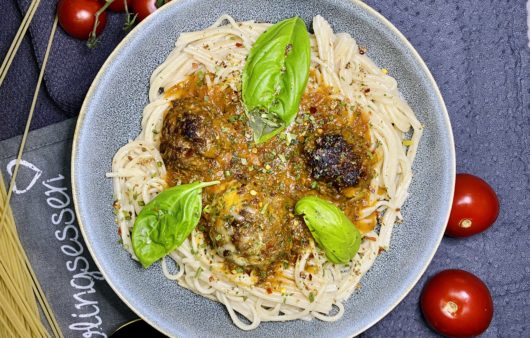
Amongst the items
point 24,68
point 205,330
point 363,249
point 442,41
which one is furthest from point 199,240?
point 442,41

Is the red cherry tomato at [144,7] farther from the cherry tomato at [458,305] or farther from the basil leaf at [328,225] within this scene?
the cherry tomato at [458,305]

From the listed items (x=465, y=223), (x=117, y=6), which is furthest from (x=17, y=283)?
(x=465, y=223)

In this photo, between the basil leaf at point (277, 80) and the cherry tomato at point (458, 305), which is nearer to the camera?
the basil leaf at point (277, 80)

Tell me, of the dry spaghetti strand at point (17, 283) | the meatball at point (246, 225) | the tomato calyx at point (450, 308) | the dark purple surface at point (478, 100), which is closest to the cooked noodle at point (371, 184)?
the meatball at point (246, 225)

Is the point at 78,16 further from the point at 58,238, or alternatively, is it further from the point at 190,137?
the point at 58,238

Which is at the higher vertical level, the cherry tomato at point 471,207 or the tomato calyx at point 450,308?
the cherry tomato at point 471,207

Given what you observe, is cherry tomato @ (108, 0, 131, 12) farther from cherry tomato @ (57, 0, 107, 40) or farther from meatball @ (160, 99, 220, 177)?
meatball @ (160, 99, 220, 177)

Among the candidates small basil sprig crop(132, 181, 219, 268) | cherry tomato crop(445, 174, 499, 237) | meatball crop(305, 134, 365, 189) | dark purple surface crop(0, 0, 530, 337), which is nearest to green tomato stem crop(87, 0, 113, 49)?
dark purple surface crop(0, 0, 530, 337)
